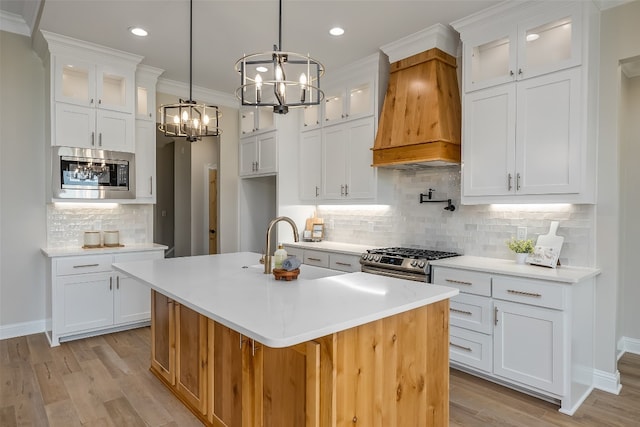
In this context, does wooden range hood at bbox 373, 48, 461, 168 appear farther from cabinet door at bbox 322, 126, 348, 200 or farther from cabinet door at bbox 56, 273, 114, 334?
cabinet door at bbox 56, 273, 114, 334

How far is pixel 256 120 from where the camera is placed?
5.36 meters

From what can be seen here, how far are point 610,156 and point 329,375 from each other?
8.99ft

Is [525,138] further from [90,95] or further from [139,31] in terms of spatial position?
[90,95]

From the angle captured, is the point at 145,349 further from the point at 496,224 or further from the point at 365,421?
the point at 496,224

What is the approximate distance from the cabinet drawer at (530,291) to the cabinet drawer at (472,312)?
133 millimetres

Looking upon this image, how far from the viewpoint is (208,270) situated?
2.68m

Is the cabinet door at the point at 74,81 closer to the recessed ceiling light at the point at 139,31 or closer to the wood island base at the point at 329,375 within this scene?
the recessed ceiling light at the point at 139,31

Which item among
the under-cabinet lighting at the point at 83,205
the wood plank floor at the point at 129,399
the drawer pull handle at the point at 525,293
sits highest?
the under-cabinet lighting at the point at 83,205

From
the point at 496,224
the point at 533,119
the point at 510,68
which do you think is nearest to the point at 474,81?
the point at 510,68

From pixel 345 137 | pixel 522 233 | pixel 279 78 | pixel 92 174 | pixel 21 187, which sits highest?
pixel 345 137

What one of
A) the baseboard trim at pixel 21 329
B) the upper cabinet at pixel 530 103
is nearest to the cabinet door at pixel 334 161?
the upper cabinet at pixel 530 103

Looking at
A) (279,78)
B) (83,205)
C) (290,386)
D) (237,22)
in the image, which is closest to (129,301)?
(83,205)

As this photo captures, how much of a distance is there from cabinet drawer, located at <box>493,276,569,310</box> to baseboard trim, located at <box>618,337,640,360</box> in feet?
5.59

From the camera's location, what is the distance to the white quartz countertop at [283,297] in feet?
4.80
